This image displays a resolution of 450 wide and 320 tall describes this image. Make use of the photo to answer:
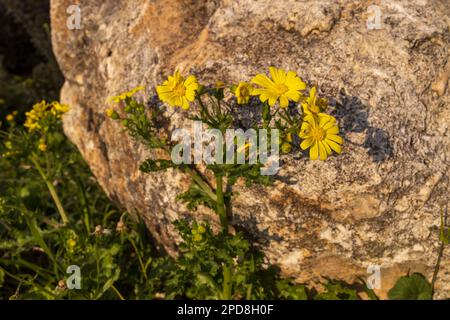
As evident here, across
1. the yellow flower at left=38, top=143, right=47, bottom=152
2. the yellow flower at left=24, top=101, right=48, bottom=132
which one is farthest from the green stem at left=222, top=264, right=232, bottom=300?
the yellow flower at left=24, top=101, right=48, bottom=132

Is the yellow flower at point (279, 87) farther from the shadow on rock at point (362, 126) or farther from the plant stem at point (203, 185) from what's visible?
the plant stem at point (203, 185)

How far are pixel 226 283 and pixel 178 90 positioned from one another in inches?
49.6

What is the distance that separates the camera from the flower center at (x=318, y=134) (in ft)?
6.54

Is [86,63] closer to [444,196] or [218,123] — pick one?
[218,123]

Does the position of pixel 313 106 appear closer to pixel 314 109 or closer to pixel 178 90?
pixel 314 109

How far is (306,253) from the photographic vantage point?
8.53 feet

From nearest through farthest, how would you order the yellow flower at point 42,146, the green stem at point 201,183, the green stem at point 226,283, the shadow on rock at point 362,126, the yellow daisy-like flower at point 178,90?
the yellow daisy-like flower at point 178,90 < the shadow on rock at point 362,126 < the green stem at point 201,183 < the green stem at point 226,283 < the yellow flower at point 42,146

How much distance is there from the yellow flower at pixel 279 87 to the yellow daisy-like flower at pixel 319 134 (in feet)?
0.48

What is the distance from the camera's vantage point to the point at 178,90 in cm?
Result: 214

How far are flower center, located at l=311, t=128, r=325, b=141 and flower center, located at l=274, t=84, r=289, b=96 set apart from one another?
23 cm

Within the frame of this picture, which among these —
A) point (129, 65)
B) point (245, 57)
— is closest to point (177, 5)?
point (129, 65)

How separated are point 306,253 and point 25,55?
534 centimetres

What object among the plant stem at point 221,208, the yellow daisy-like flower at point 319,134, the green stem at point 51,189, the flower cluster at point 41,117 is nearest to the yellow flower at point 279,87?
the yellow daisy-like flower at point 319,134

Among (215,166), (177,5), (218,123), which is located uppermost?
(177,5)
